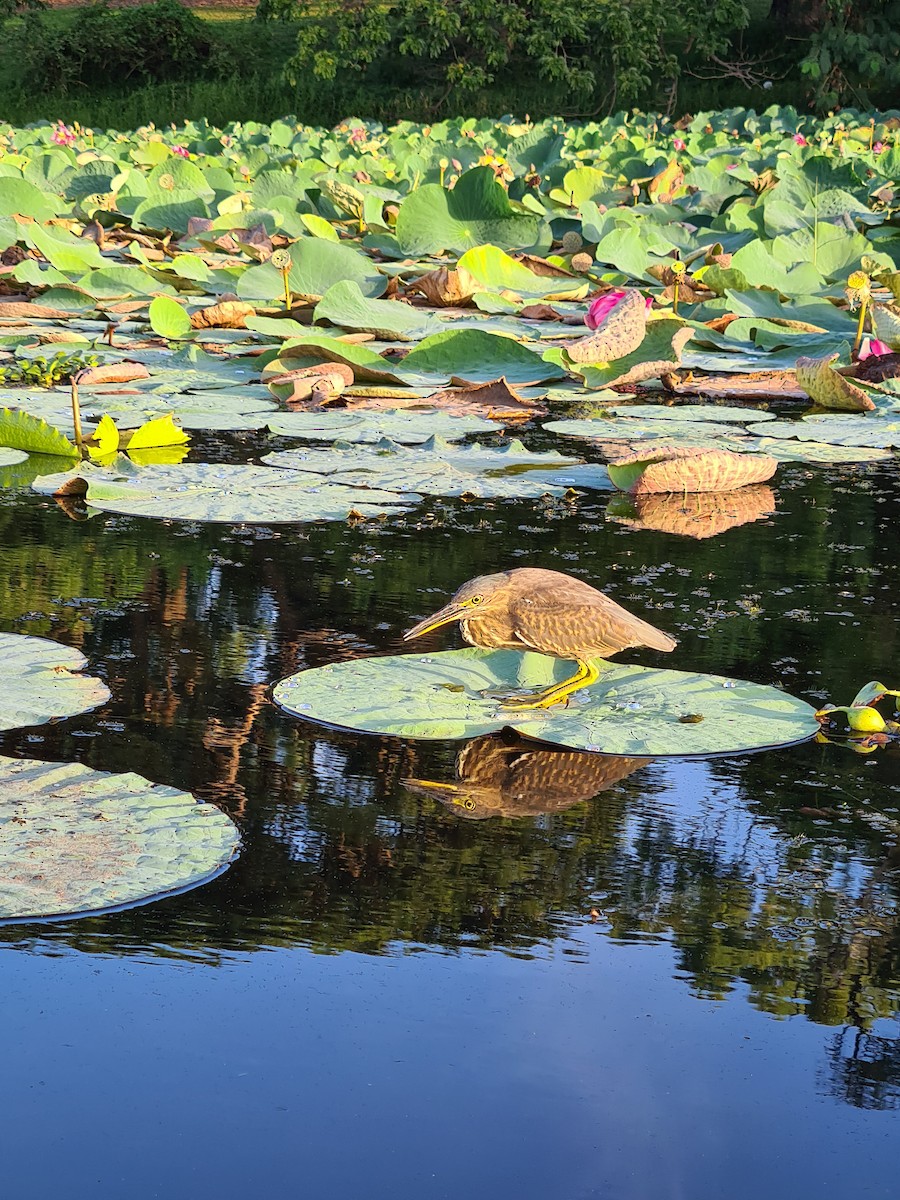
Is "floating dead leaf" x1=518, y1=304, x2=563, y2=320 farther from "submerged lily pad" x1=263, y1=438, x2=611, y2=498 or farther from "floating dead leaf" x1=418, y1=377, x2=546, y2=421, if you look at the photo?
"submerged lily pad" x1=263, y1=438, x2=611, y2=498

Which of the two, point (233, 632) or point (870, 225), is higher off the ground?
point (870, 225)

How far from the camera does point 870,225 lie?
23.0 feet

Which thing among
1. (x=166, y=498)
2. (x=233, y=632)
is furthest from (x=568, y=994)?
(x=166, y=498)

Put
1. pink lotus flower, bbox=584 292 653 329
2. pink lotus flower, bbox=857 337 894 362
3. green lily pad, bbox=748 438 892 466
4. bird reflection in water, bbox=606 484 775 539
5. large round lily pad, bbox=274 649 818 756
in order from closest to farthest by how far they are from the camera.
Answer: large round lily pad, bbox=274 649 818 756, bird reflection in water, bbox=606 484 775 539, green lily pad, bbox=748 438 892 466, pink lotus flower, bbox=857 337 894 362, pink lotus flower, bbox=584 292 653 329

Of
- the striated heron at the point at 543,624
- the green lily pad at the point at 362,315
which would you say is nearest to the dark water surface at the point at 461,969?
the striated heron at the point at 543,624

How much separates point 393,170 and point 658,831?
325 inches

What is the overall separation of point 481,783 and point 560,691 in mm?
211

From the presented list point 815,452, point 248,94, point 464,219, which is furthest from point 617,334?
point 248,94

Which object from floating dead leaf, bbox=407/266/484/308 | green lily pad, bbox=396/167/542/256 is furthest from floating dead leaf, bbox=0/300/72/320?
green lily pad, bbox=396/167/542/256

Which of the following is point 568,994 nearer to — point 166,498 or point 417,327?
point 166,498

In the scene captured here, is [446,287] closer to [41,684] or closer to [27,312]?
[27,312]

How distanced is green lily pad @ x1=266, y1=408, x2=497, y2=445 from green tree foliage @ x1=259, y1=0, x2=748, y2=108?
42.6ft

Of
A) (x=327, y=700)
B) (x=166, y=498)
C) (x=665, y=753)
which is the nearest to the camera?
(x=665, y=753)

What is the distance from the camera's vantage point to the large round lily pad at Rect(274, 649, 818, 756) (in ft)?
6.12
